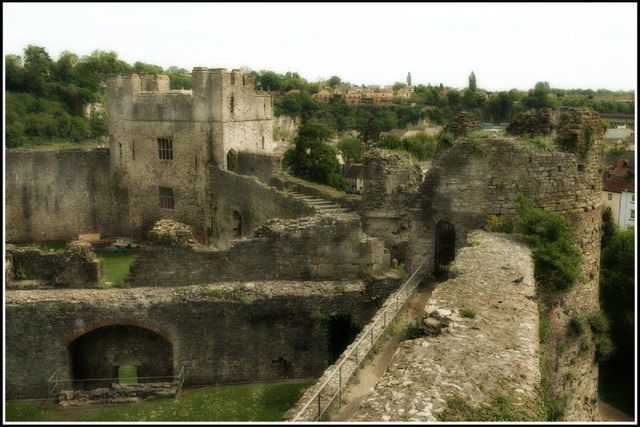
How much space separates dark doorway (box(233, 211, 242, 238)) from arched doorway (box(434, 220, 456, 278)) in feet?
42.7

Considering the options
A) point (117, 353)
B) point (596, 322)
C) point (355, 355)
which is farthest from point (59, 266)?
point (596, 322)

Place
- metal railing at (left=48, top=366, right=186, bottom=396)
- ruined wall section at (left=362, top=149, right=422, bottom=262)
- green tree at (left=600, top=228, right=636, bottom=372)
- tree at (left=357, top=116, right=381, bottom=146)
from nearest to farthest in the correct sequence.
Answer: metal railing at (left=48, top=366, right=186, bottom=396) → ruined wall section at (left=362, top=149, right=422, bottom=262) → green tree at (left=600, top=228, right=636, bottom=372) → tree at (left=357, top=116, right=381, bottom=146)

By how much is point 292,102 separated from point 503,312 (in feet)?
334

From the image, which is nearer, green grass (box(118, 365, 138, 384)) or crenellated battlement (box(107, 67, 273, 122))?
green grass (box(118, 365, 138, 384))

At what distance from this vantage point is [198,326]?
48.8ft

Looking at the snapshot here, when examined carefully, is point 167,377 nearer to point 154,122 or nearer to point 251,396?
point 251,396

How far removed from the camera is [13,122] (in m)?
65.5

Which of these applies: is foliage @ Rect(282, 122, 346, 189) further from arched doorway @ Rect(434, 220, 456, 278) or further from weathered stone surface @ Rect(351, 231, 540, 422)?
weathered stone surface @ Rect(351, 231, 540, 422)

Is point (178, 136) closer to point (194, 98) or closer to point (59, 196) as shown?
point (194, 98)

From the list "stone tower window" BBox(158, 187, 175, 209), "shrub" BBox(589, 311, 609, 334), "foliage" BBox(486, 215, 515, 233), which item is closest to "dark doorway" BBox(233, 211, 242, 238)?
"stone tower window" BBox(158, 187, 175, 209)

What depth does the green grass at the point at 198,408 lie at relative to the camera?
13.9 m

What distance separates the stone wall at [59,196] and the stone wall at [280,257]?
19009mm

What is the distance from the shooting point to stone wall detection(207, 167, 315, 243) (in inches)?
880

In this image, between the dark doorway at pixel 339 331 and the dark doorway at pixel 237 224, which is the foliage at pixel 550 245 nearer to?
the dark doorway at pixel 339 331
